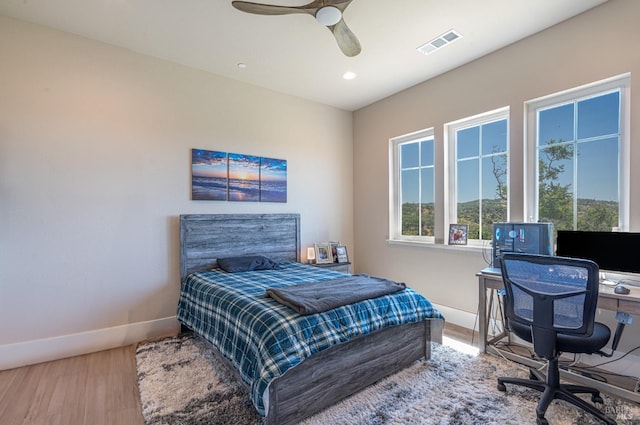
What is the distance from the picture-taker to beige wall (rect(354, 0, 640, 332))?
237cm

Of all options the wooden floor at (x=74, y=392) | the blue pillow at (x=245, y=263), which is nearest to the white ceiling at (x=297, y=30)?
the blue pillow at (x=245, y=263)

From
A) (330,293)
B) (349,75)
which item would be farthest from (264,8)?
(330,293)

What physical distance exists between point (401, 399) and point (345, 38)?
2.59 meters

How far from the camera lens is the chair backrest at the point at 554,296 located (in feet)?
5.70

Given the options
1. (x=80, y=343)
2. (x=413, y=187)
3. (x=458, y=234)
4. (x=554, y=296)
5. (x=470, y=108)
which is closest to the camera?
(x=554, y=296)

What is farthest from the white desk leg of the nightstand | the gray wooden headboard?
the gray wooden headboard

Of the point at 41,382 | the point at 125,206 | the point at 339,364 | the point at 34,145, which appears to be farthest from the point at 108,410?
the point at 34,145

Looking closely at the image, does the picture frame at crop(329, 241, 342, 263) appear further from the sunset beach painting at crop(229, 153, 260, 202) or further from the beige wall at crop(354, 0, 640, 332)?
the sunset beach painting at crop(229, 153, 260, 202)

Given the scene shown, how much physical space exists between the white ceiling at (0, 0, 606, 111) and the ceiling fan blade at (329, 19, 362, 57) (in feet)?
0.82

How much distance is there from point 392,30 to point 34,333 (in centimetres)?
401

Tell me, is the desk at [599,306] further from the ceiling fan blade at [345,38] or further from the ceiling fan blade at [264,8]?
Answer: the ceiling fan blade at [264,8]

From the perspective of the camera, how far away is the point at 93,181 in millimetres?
2889

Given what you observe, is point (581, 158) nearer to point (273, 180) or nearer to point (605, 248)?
point (605, 248)

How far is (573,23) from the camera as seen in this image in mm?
2562
